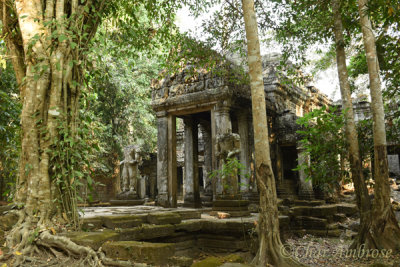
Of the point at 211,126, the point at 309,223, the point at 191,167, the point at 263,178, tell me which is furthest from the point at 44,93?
the point at 309,223

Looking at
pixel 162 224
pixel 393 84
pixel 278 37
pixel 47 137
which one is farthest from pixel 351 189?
pixel 47 137

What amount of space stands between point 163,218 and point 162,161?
460 cm

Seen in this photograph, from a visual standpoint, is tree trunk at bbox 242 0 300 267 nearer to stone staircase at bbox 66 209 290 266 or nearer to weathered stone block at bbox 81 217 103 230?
stone staircase at bbox 66 209 290 266

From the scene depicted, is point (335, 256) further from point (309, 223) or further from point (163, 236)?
point (163, 236)

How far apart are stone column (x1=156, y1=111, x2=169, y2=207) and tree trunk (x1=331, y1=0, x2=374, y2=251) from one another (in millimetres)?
5437

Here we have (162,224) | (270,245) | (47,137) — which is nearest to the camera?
(47,137)

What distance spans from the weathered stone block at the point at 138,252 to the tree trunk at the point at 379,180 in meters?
3.82

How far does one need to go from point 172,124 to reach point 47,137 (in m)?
6.42

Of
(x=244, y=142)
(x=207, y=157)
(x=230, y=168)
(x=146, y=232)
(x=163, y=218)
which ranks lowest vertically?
(x=146, y=232)

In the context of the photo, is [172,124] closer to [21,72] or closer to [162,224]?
[162,224]

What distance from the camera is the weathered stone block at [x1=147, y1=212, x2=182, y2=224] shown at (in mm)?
5294

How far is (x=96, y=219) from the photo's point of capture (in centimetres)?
452

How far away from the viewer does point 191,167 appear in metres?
10.4

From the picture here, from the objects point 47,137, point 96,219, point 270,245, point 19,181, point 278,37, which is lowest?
point 270,245
